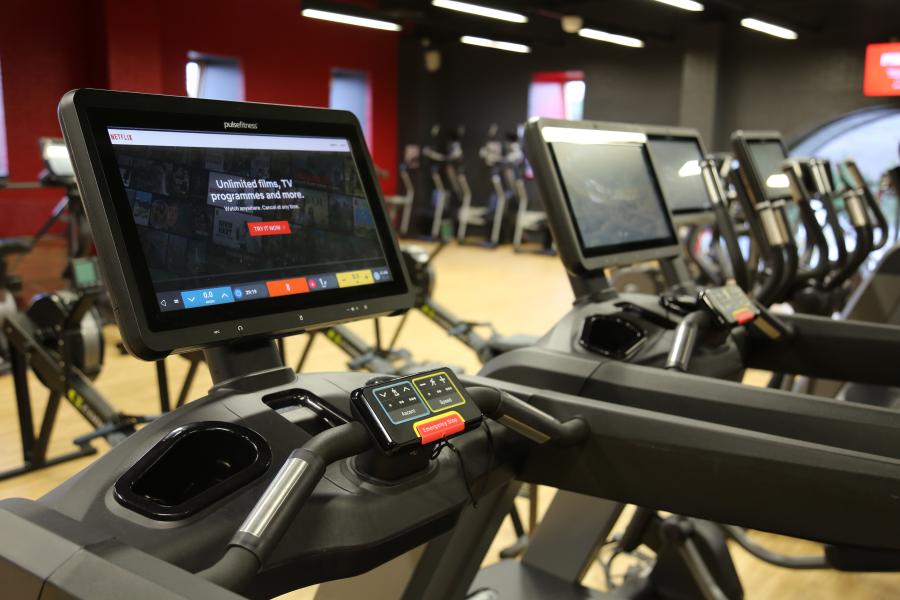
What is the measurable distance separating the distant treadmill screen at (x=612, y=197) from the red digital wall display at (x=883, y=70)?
7.43 metres

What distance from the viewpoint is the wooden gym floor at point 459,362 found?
248cm

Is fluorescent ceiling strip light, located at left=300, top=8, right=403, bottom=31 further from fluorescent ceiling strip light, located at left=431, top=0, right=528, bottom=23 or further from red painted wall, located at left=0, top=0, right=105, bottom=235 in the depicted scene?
red painted wall, located at left=0, top=0, right=105, bottom=235

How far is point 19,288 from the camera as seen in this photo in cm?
485

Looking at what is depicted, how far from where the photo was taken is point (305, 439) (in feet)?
3.24

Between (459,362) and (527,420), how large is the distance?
402 cm

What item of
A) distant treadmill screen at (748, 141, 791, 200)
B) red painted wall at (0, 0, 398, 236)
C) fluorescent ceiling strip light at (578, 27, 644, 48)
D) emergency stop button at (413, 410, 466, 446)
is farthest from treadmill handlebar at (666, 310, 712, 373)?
fluorescent ceiling strip light at (578, 27, 644, 48)

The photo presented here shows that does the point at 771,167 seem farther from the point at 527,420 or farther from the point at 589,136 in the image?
the point at 527,420

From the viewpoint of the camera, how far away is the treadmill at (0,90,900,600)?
0.82 meters

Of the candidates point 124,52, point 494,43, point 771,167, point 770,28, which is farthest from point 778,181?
point 494,43

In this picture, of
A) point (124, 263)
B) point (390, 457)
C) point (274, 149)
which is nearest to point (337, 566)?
point (390, 457)

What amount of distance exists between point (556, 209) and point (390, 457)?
0.96 metres

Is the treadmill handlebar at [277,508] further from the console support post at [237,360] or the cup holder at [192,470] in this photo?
the console support post at [237,360]

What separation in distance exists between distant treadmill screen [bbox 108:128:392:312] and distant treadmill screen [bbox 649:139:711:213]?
120 centimetres

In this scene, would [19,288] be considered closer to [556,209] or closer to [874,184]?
[556,209]
